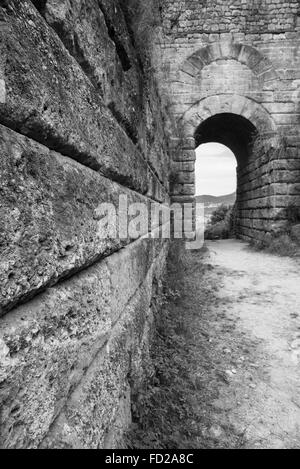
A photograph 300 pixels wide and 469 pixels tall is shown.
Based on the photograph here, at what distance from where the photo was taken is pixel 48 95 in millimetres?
914

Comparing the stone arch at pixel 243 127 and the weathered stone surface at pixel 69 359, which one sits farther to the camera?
the stone arch at pixel 243 127

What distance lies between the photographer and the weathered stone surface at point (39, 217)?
0.69 metres

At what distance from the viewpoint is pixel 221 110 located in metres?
9.18

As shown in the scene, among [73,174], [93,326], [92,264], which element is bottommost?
[93,326]

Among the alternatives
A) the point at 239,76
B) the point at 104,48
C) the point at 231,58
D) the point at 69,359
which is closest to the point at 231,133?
the point at 239,76

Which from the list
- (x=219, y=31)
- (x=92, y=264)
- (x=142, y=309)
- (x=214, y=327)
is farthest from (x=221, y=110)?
(x=92, y=264)

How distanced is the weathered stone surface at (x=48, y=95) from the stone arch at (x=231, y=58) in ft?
29.2

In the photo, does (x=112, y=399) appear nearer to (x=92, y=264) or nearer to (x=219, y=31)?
(x=92, y=264)

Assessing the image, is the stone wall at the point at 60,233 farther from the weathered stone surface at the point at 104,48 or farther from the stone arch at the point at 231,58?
the stone arch at the point at 231,58

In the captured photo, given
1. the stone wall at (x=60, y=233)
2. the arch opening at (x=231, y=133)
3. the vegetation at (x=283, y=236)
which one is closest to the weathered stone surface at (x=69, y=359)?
the stone wall at (x=60, y=233)

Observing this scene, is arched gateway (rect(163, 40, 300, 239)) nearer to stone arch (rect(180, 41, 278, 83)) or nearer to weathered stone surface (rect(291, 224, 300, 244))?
stone arch (rect(180, 41, 278, 83))

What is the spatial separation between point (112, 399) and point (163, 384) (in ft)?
3.46

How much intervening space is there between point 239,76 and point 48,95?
9.63 meters

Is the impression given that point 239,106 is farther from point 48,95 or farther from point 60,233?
point 60,233
